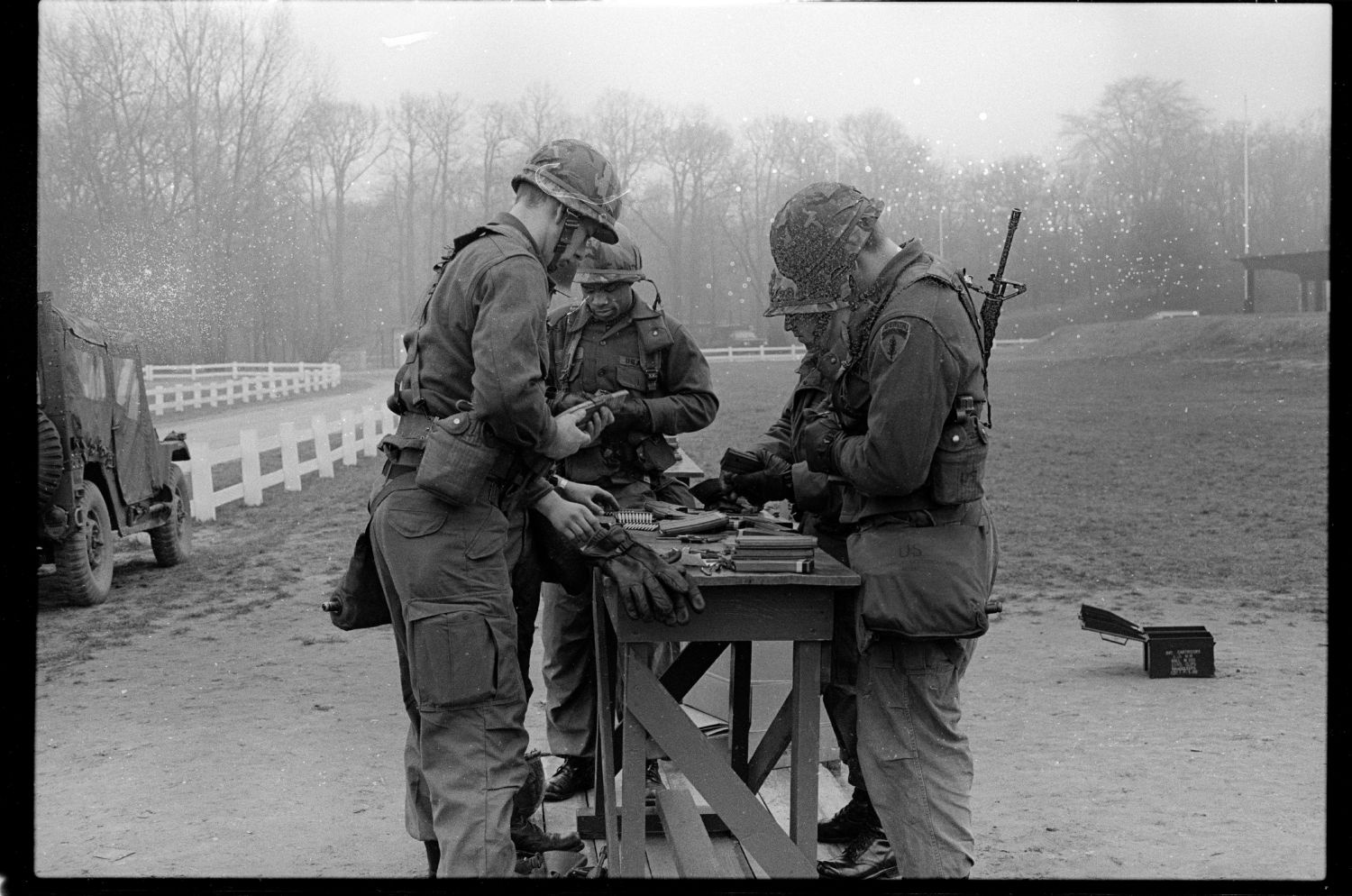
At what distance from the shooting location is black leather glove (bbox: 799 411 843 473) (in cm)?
284

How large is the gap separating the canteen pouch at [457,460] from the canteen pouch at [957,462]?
1.00 metres

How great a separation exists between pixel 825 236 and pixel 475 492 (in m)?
1.01

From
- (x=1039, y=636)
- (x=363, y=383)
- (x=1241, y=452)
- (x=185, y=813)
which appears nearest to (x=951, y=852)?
(x=185, y=813)

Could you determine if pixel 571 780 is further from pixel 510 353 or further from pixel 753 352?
pixel 753 352

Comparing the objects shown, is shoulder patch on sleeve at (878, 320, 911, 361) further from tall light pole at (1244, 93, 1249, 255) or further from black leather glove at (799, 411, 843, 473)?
tall light pole at (1244, 93, 1249, 255)

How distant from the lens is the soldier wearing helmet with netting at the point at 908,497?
2564 millimetres

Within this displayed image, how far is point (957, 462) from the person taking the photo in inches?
103

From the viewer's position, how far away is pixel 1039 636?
23.5ft

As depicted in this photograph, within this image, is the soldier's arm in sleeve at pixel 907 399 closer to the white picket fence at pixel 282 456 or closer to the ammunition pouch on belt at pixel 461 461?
the ammunition pouch on belt at pixel 461 461

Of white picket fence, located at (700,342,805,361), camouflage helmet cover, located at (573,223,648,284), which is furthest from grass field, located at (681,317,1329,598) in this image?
camouflage helmet cover, located at (573,223,648,284)

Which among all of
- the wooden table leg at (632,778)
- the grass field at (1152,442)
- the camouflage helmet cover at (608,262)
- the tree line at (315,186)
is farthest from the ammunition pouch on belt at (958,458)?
the grass field at (1152,442)

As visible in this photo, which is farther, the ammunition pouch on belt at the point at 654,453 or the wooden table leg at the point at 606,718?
the ammunition pouch on belt at the point at 654,453

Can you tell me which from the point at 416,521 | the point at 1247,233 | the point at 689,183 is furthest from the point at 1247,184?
the point at 416,521

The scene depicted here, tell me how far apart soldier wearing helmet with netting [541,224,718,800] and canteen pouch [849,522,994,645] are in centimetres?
125
